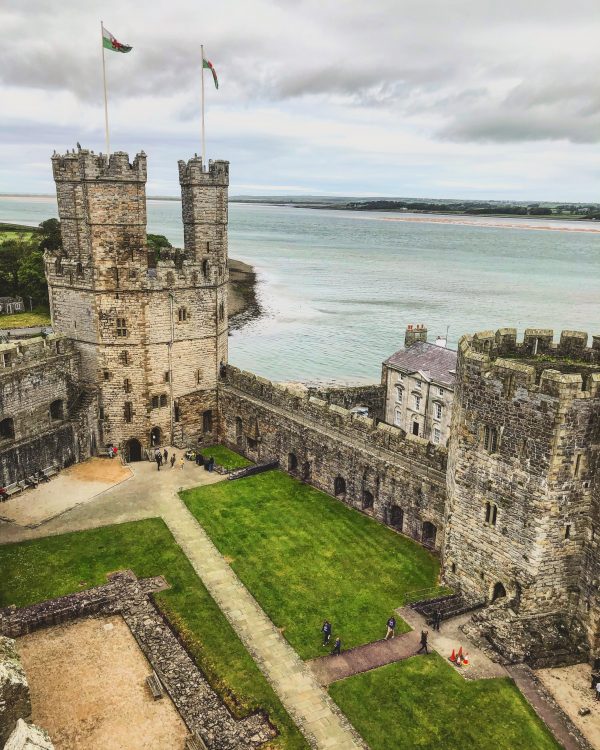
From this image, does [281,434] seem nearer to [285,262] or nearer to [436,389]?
[436,389]

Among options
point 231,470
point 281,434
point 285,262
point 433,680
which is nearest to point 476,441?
point 433,680

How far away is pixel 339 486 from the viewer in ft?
87.9

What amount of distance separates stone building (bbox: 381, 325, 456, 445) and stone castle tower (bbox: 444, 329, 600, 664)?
13.9 m

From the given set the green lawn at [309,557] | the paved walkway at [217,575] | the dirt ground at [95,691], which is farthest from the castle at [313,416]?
the dirt ground at [95,691]

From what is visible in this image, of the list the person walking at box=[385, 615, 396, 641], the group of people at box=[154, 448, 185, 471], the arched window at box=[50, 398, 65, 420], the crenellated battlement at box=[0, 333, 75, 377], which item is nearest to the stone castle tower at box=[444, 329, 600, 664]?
the person walking at box=[385, 615, 396, 641]

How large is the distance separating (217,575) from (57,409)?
12.7 m

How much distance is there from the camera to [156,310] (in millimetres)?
29406

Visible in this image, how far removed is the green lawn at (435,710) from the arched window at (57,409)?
61.6 feet

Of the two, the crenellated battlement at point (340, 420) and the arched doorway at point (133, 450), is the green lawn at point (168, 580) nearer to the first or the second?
the arched doorway at point (133, 450)

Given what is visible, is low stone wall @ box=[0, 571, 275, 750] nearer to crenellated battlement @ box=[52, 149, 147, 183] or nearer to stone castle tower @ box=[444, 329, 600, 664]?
stone castle tower @ box=[444, 329, 600, 664]

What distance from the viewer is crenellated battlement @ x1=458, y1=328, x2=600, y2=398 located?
16.4m

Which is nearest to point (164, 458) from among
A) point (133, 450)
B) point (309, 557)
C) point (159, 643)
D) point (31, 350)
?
point (133, 450)

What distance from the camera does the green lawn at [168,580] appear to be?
53.5ft

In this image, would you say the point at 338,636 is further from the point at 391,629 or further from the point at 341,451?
the point at 341,451
